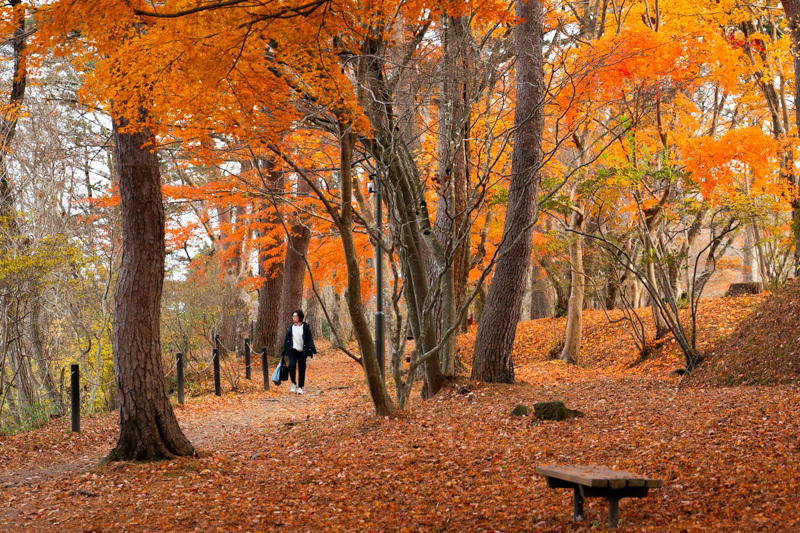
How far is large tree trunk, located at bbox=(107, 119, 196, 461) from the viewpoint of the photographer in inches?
257

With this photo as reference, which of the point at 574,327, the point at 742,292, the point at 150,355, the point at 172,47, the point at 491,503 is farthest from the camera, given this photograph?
the point at 742,292

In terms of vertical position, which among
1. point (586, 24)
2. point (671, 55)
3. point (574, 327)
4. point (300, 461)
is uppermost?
point (586, 24)

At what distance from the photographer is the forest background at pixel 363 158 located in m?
5.62

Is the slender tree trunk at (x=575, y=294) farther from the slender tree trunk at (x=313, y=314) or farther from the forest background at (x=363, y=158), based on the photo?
the slender tree trunk at (x=313, y=314)

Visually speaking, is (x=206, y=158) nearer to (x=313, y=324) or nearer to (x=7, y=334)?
(x=7, y=334)

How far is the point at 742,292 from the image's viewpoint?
52.3ft

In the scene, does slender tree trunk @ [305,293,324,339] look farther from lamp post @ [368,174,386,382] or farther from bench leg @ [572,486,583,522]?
bench leg @ [572,486,583,522]

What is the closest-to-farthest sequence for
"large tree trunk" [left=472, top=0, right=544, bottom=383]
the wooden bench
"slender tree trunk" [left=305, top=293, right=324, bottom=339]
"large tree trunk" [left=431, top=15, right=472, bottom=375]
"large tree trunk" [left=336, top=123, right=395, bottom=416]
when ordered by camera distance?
the wooden bench < "large tree trunk" [left=336, top=123, right=395, bottom=416] < "large tree trunk" [left=431, top=15, right=472, bottom=375] < "large tree trunk" [left=472, top=0, right=544, bottom=383] < "slender tree trunk" [left=305, top=293, right=324, bottom=339]

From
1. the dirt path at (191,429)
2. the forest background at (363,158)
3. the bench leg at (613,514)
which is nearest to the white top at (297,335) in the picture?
the forest background at (363,158)

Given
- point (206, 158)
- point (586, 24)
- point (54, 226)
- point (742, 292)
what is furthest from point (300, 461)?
point (742, 292)

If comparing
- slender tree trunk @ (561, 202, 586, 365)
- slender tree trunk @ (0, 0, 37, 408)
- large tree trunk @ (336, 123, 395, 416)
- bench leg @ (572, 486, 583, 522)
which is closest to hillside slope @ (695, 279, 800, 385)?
slender tree trunk @ (561, 202, 586, 365)

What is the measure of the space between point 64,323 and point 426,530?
33.7ft

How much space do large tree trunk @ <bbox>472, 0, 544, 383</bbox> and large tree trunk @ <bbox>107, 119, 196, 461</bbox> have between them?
4.48m

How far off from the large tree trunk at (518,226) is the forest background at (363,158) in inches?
1.3
